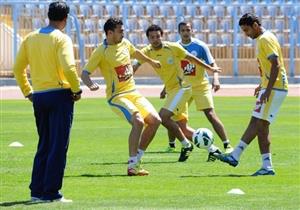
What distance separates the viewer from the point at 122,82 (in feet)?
48.3

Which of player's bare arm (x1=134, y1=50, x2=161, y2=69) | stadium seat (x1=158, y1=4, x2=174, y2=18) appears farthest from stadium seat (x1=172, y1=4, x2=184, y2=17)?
player's bare arm (x1=134, y1=50, x2=161, y2=69)

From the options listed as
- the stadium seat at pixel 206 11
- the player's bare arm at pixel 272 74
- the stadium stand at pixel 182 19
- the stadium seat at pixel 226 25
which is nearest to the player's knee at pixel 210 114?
the player's bare arm at pixel 272 74

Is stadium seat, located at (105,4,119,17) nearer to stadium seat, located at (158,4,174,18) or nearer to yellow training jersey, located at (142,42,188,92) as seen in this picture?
stadium seat, located at (158,4,174,18)

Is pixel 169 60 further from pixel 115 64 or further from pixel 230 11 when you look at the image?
pixel 230 11

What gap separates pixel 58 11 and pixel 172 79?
216 inches

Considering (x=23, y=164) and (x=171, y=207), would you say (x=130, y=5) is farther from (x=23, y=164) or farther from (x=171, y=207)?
(x=171, y=207)

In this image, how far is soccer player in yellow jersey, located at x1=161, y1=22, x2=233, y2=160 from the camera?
56.4 feet

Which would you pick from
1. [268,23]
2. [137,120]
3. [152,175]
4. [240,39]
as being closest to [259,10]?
[268,23]

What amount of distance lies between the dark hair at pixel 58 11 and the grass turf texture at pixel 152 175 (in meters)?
2.03

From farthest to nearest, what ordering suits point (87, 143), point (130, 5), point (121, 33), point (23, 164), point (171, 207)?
point (130, 5)
point (87, 143)
point (23, 164)
point (121, 33)
point (171, 207)

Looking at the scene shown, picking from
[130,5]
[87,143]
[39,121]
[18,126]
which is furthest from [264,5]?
[39,121]

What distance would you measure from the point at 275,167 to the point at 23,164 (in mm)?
3697

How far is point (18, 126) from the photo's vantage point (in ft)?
73.4

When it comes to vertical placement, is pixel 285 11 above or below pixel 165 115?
below
